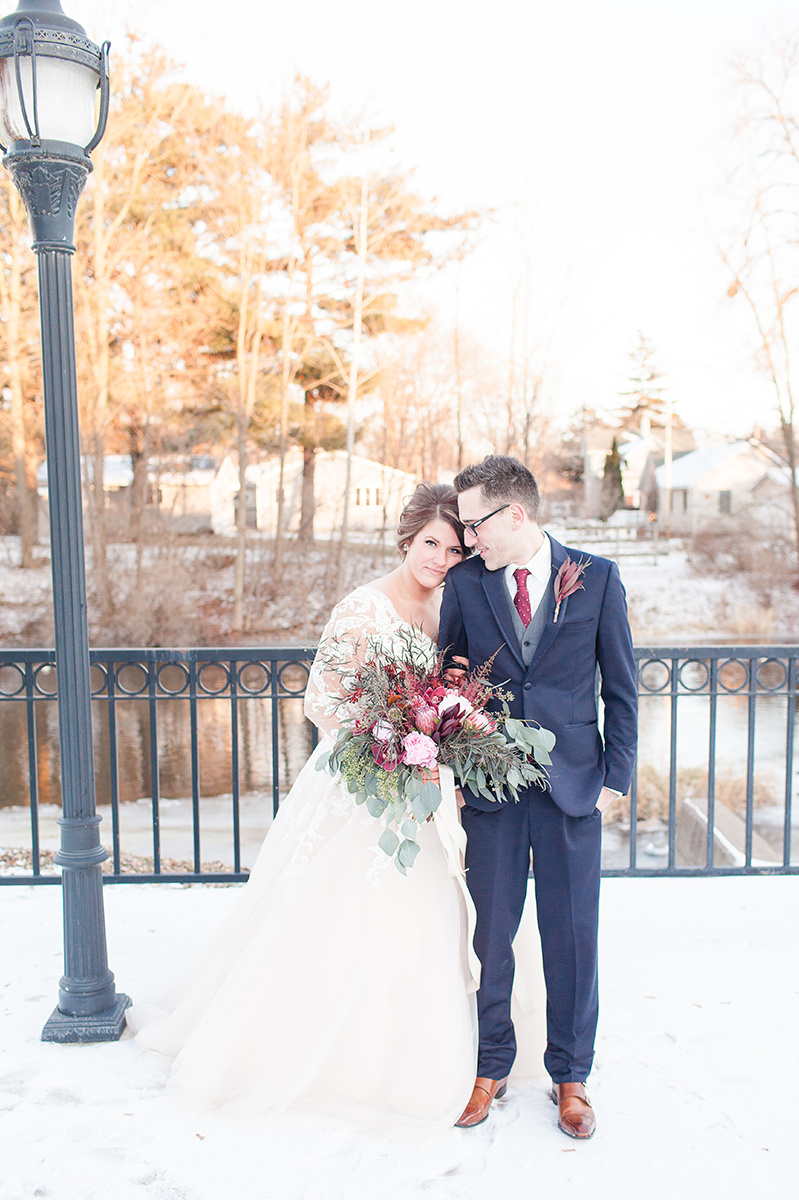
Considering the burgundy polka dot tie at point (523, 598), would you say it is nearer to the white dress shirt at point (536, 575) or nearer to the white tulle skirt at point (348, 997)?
the white dress shirt at point (536, 575)

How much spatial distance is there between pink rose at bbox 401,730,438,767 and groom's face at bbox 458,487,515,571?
59 centimetres

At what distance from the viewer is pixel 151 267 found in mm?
19297

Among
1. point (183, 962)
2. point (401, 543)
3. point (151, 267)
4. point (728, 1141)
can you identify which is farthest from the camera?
point (151, 267)

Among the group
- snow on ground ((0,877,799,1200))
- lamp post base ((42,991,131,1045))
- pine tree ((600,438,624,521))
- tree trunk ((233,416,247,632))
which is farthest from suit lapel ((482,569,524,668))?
pine tree ((600,438,624,521))

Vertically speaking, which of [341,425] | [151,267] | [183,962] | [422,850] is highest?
[151,267]

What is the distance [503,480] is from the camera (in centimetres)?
247

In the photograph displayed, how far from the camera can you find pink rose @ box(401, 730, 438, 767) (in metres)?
2.23

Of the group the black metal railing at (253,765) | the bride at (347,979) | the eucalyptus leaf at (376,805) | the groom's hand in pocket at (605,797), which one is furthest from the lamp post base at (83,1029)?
the groom's hand in pocket at (605,797)

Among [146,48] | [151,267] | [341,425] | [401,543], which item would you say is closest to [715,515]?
[341,425]

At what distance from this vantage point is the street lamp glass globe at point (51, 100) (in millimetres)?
2596

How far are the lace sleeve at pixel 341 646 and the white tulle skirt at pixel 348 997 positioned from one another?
0.97ft

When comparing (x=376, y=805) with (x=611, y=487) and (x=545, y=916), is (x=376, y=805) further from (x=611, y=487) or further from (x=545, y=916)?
(x=611, y=487)

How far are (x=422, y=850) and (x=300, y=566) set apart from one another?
741 inches

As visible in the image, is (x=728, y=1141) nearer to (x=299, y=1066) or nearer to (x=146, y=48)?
(x=299, y=1066)
